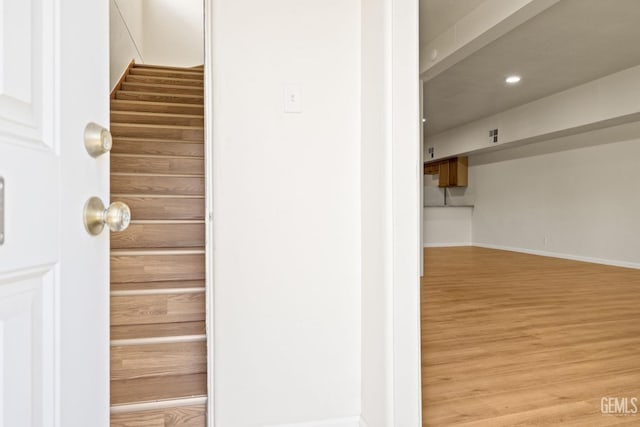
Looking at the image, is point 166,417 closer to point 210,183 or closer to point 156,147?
point 210,183

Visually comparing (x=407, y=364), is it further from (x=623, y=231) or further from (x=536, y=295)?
(x=623, y=231)

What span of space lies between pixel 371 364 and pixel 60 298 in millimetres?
1149

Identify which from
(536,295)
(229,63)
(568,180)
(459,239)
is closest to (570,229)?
(568,180)

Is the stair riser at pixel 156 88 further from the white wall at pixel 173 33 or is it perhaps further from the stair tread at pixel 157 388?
the stair tread at pixel 157 388

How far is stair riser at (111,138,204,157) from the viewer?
311 cm

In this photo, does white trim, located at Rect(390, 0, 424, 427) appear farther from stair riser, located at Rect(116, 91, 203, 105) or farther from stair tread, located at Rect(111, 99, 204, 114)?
stair riser, located at Rect(116, 91, 203, 105)

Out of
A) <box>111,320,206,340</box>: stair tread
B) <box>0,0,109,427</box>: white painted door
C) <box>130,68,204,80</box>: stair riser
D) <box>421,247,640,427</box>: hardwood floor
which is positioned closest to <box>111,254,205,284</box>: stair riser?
<box>111,320,206,340</box>: stair tread

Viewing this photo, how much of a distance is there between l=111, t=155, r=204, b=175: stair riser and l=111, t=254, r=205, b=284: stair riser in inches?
35.1

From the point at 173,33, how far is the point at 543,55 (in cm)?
517

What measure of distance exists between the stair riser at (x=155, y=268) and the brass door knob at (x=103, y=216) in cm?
172

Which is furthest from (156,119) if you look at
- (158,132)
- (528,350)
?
(528,350)

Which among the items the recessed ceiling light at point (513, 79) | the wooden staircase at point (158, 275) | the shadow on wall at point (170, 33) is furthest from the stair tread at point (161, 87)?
the recessed ceiling light at point (513, 79)

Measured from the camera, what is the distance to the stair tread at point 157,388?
165cm

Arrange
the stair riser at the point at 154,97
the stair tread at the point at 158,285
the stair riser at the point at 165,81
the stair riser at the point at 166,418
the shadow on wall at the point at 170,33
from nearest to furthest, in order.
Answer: the stair riser at the point at 166,418 < the stair tread at the point at 158,285 < the stair riser at the point at 154,97 < the stair riser at the point at 165,81 < the shadow on wall at the point at 170,33
